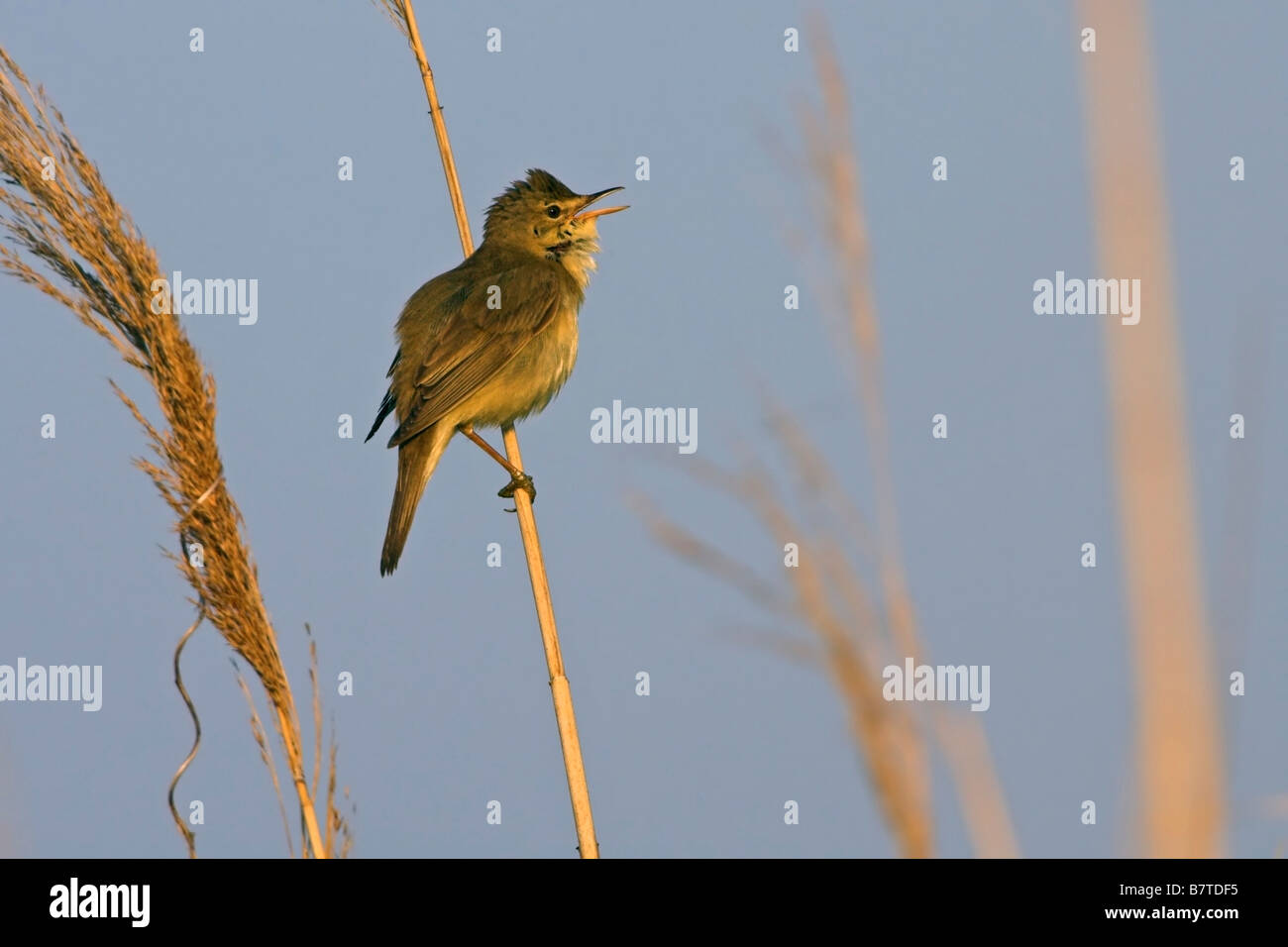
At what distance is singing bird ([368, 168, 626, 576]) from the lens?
5.04m

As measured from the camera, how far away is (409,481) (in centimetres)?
488

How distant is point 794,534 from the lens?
117 centimetres

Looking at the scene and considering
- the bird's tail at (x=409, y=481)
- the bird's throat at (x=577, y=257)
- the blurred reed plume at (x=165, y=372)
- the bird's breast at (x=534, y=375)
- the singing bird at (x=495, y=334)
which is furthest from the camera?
the bird's throat at (x=577, y=257)

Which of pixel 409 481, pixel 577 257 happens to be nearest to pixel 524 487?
pixel 409 481

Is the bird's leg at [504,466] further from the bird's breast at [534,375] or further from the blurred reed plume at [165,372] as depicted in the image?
the blurred reed plume at [165,372]

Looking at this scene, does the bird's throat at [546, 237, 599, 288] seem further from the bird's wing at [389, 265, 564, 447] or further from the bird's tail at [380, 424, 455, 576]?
the bird's tail at [380, 424, 455, 576]

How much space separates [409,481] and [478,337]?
0.76 m

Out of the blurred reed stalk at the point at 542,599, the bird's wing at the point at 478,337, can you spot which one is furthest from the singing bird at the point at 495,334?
Result: the blurred reed stalk at the point at 542,599

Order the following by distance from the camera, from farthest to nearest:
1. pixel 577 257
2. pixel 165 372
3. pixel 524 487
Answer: pixel 577 257, pixel 524 487, pixel 165 372

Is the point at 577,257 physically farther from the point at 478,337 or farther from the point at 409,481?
the point at 409,481

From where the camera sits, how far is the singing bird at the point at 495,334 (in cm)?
504

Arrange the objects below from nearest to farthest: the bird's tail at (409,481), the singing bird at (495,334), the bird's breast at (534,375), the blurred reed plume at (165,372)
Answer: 1. the blurred reed plume at (165,372)
2. the bird's tail at (409,481)
3. the singing bird at (495,334)
4. the bird's breast at (534,375)
